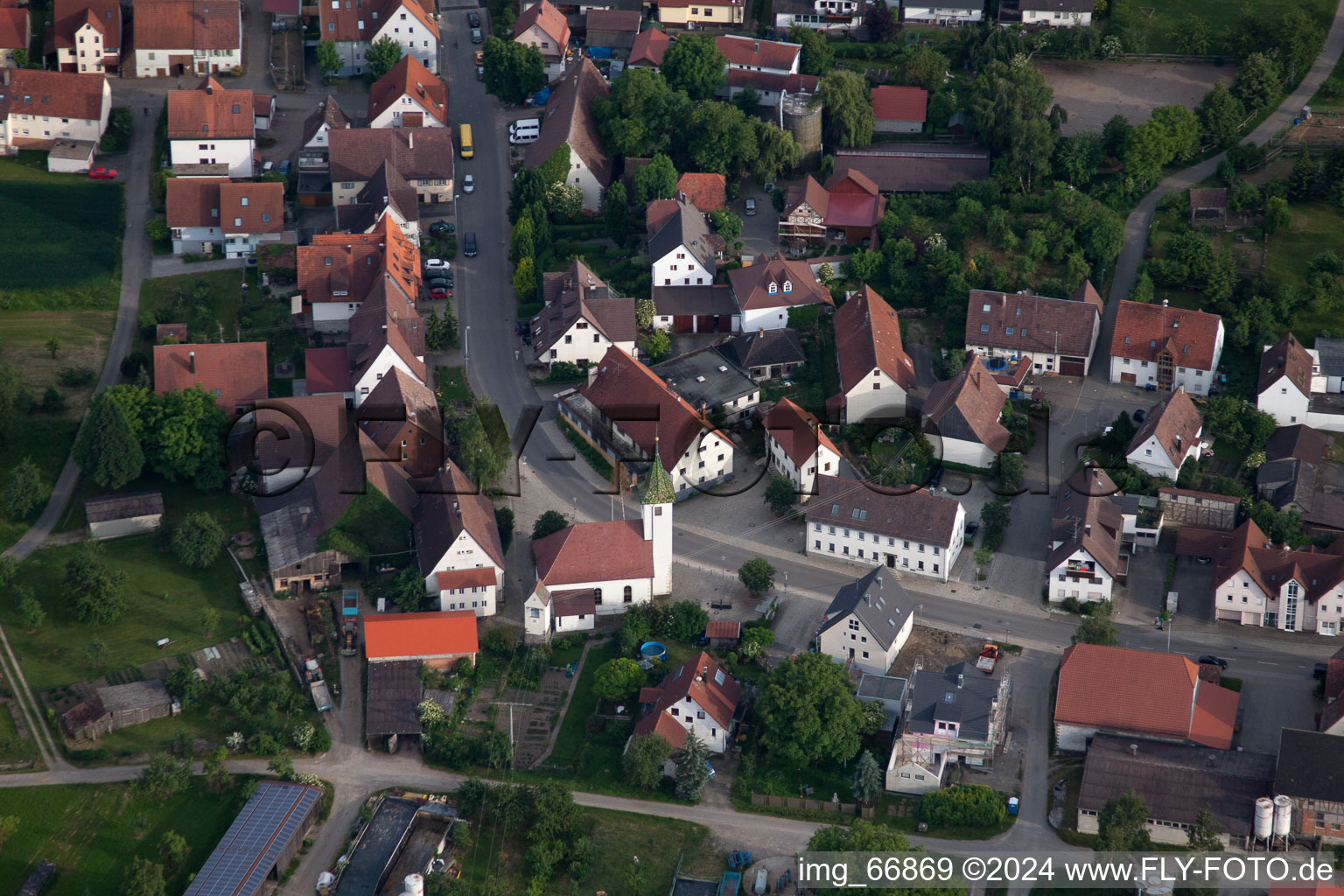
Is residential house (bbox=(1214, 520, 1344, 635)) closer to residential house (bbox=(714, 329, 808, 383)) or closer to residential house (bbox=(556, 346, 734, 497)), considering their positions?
residential house (bbox=(556, 346, 734, 497))

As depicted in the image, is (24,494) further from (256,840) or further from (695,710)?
(695,710)

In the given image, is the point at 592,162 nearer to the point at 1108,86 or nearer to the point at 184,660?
the point at 1108,86

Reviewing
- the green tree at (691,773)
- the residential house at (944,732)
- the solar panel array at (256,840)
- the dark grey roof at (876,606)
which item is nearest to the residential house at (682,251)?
the dark grey roof at (876,606)

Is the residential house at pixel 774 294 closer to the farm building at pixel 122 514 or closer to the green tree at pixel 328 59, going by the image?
the farm building at pixel 122 514

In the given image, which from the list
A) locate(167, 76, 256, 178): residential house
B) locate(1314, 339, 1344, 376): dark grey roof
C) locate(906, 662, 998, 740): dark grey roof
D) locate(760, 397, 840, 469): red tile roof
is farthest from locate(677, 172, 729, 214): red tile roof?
locate(906, 662, 998, 740): dark grey roof

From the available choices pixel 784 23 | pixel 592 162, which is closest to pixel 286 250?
pixel 592 162

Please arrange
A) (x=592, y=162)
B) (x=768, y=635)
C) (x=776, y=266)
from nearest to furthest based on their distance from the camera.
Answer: (x=768, y=635) < (x=776, y=266) < (x=592, y=162)

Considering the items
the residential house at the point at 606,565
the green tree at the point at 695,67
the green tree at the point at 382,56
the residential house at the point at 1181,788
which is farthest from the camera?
the green tree at the point at 382,56
